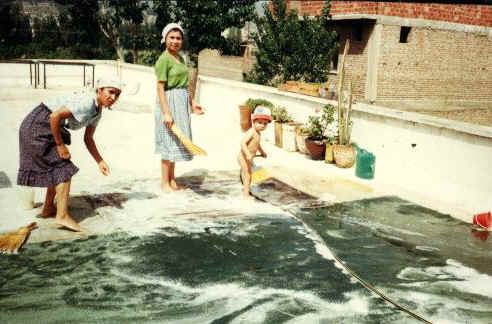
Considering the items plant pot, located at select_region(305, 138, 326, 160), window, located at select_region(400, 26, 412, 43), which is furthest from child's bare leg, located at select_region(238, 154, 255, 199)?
window, located at select_region(400, 26, 412, 43)

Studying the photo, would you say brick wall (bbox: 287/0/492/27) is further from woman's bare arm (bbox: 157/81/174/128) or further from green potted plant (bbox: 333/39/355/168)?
woman's bare arm (bbox: 157/81/174/128)

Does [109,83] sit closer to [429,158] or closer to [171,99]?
[171,99]

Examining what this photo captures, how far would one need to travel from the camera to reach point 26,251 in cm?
444

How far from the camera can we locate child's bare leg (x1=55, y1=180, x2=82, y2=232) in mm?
4730

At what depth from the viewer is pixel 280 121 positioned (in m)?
9.57

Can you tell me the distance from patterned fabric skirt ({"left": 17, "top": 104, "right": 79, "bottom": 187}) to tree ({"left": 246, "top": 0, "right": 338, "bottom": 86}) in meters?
10.4

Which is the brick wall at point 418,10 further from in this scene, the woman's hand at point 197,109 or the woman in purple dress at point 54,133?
the woman in purple dress at point 54,133

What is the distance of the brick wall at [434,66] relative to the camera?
49.3 feet

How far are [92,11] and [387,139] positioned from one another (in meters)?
26.0

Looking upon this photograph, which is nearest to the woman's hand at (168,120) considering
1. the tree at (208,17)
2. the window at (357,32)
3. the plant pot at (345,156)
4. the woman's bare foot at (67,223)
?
the woman's bare foot at (67,223)

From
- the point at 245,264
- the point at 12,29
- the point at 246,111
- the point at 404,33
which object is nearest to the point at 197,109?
the point at 245,264

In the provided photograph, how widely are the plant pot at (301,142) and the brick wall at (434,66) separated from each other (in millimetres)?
6929

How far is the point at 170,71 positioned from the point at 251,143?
1293 mm

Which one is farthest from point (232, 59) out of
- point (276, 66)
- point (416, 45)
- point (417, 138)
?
point (417, 138)
